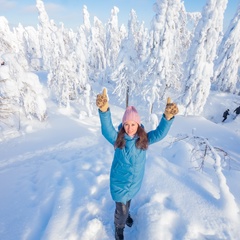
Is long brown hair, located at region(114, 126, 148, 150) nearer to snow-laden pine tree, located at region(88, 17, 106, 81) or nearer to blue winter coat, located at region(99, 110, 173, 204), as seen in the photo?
→ blue winter coat, located at region(99, 110, 173, 204)

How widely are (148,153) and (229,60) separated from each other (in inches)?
1024

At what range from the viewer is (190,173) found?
4.24m

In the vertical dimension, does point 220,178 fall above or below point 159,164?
above

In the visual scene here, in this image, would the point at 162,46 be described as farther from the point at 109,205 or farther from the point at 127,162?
the point at 127,162

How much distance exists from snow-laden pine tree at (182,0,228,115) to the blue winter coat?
1772 cm

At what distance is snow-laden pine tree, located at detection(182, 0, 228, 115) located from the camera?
653 inches

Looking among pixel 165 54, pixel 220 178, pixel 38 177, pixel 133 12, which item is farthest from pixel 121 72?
pixel 220 178

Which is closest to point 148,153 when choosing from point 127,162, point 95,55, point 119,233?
point 119,233

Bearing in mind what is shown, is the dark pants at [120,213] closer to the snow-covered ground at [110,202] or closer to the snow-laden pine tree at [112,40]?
the snow-covered ground at [110,202]

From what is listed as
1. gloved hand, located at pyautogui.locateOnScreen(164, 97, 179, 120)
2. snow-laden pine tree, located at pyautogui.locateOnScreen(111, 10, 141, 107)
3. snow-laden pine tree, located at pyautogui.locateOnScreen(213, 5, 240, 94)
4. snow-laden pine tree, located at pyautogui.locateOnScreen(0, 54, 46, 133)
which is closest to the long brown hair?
gloved hand, located at pyautogui.locateOnScreen(164, 97, 179, 120)

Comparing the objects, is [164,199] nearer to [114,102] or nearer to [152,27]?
[152,27]

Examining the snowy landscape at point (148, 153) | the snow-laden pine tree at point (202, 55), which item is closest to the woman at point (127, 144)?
the snowy landscape at point (148, 153)

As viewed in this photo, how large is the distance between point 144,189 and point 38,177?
3.02m

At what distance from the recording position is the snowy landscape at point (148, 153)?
3238 millimetres
